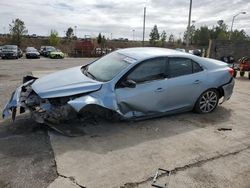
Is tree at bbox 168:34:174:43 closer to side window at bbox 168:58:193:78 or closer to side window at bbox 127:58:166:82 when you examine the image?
side window at bbox 168:58:193:78

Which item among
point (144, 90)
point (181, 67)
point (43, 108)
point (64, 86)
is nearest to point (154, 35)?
point (181, 67)

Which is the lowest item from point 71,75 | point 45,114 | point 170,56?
point 45,114

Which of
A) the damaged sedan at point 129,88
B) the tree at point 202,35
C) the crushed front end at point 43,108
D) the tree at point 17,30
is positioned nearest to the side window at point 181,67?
the damaged sedan at point 129,88

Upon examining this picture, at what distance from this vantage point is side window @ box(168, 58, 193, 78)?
5503 mm

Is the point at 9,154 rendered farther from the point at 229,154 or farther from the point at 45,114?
the point at 229,154

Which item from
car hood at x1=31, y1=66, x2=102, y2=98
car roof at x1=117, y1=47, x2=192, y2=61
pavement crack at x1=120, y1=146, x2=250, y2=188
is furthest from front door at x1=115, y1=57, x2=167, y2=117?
pavement crack at x1=120, y1=146, x2=250, y2=188

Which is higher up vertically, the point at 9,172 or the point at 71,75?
the point at 71,75

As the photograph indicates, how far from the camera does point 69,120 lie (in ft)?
16.8

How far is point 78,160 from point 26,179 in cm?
76

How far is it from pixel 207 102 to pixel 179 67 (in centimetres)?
111

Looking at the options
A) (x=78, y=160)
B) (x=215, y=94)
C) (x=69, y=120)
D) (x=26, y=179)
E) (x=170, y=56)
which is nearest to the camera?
(x=26, y=179)

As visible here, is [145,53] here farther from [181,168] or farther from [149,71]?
[181,168]

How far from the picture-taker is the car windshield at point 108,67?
16.8ft

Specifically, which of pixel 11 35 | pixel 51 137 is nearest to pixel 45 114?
pixel 51 137
